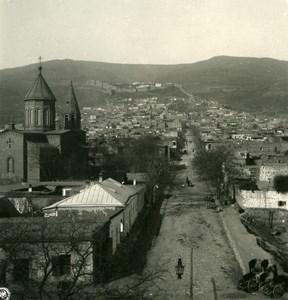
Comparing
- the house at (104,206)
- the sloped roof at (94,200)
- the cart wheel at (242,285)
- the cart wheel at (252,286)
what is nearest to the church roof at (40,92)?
the house at (104,206)

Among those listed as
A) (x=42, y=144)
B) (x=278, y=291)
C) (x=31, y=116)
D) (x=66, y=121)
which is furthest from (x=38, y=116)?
(x=278, y=291)

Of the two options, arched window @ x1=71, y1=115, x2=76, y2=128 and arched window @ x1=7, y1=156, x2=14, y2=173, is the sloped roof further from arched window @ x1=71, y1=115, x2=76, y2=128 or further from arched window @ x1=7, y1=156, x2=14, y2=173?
arched window @ x1=71, y1=115, x2=76, y2=128

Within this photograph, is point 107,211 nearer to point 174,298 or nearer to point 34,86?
point 174,298

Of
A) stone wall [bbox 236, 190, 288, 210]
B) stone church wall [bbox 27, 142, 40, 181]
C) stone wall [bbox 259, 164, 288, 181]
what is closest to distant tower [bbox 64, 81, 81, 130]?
stone church wall [bbox 27, 142, 40, 181]

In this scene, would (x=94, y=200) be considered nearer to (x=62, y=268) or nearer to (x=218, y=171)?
(x=62, y=268)

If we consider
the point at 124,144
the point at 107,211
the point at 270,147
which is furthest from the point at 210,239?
the point at 124,144

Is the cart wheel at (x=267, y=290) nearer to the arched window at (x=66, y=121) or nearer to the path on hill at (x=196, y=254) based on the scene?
the path on hill at (x=196, y=254)
